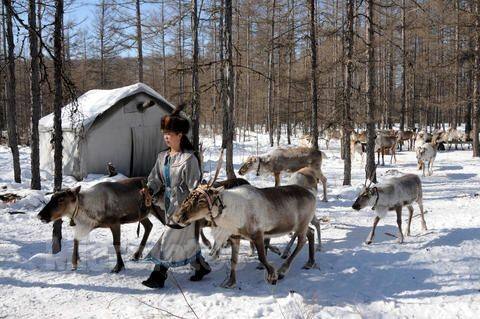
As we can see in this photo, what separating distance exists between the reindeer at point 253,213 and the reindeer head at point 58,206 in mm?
1673

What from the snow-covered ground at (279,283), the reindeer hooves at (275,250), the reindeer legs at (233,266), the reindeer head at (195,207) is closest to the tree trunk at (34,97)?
the snow-covered ground at (279,283)

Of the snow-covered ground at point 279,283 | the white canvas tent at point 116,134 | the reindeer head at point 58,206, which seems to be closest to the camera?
the snow-covered ground at point 279,283

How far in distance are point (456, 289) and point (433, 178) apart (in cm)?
1135

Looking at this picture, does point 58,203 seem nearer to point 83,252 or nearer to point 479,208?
point 83,252

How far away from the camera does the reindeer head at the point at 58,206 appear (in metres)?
5.48

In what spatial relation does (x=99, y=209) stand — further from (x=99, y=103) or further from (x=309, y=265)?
(x=99, y=103)

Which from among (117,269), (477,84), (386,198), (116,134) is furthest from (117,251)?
(477,84)

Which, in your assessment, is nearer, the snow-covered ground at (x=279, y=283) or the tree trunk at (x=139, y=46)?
the snow-covered ground at (x=279, y=283)

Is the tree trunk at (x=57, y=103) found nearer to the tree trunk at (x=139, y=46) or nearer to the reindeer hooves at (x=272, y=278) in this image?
the reindeer hooves at (x=272, y=278)

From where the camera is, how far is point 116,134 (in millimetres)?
15664

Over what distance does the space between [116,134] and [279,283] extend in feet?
38.4

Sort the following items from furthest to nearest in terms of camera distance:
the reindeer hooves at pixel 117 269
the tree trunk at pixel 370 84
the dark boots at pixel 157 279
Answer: the tree trunk at pixel 370 84 < the reindeer hooves at pixel 117 269 < the dark boots at pixel 157 279

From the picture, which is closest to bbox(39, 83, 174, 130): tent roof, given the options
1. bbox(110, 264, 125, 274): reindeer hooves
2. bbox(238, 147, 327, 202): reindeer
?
bbox(238, 147, 327, 202): reindeer

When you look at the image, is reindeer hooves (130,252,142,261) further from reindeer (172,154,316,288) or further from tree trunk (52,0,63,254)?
reindeer (172,154,316,288)
